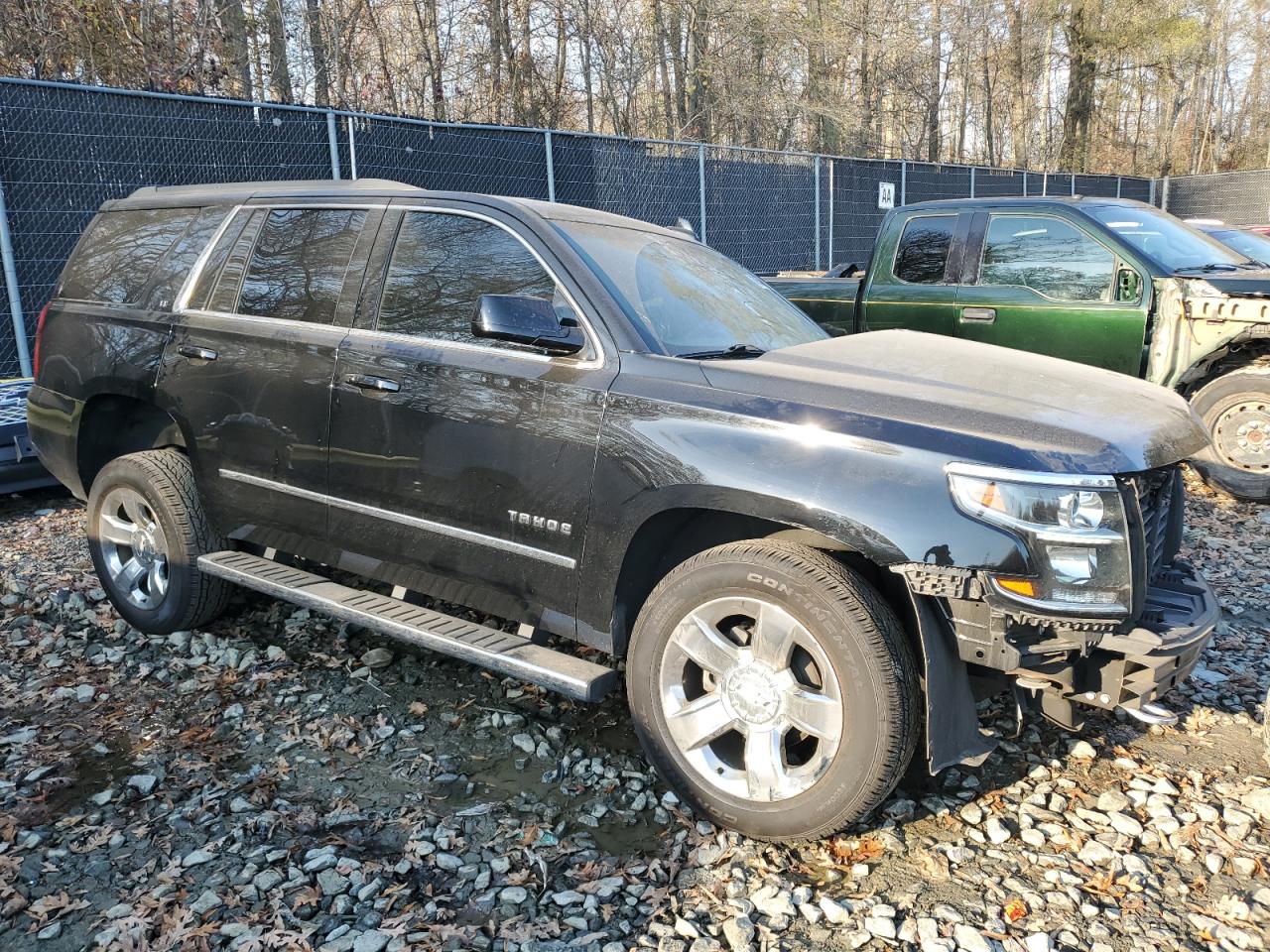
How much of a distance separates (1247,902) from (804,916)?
4.05 feet

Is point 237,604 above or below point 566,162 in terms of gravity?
below

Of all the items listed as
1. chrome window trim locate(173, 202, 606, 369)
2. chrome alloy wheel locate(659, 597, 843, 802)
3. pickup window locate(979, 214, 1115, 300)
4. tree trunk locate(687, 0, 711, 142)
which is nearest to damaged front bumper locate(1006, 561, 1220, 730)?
chrome alloy wheel locate(659, 597, 843, 802)

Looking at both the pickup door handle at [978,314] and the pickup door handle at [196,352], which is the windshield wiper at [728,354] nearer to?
the pickup door handle at [196,352]

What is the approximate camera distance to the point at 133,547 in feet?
15.3

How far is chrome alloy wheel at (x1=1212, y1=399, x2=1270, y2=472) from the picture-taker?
21.6 ft

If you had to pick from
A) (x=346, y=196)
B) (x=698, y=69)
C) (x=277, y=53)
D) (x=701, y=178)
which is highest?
(x=698, y=69)

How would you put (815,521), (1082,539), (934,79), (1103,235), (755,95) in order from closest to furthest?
(1082,539) → (815,521) → (1103,235) → (755,95) → (934,79)

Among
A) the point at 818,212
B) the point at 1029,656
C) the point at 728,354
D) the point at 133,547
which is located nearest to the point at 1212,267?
the point at 728,354

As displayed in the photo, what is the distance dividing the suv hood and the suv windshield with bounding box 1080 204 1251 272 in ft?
13.0

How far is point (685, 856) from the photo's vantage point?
2.99 meters

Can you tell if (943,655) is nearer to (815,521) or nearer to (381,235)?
(815,521)

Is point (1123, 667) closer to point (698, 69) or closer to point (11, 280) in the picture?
point (11, 280)

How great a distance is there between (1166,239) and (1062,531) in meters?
5.63

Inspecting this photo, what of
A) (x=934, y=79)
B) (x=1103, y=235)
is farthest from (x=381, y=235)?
(x=934, y=79)
